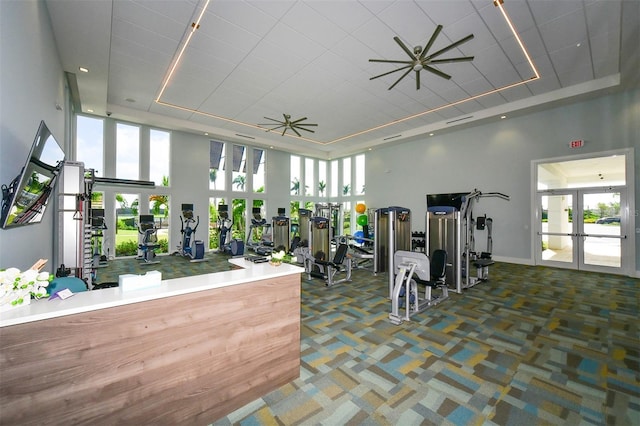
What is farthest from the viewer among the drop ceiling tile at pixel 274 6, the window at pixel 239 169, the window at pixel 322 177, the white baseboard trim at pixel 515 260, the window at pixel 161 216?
the window at pixel 322 177

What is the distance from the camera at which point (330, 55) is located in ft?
16.2

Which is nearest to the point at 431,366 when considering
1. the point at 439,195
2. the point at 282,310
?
the point at 282,310

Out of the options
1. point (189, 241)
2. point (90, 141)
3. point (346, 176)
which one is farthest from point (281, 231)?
point (90, 141)

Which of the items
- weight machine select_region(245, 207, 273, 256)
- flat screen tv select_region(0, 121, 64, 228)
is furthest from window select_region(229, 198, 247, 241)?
flat screen tv select_region(0, 121, 64, 228)

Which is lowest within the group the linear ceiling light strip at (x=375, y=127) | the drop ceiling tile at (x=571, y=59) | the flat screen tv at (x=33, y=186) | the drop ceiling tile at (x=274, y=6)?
the flat screen tv at (x=33, y=186)

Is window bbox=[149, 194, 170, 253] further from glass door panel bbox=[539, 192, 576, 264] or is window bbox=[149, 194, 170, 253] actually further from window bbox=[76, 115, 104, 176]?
glass door panel bbox=[539, 192, 576, 264]

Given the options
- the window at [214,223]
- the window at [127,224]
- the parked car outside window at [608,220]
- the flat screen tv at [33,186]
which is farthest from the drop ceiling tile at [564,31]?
the window at [127,224]

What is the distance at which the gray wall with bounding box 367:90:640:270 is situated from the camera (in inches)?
245

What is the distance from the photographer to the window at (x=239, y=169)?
10.8 metres

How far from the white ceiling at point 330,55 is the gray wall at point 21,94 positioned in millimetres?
961

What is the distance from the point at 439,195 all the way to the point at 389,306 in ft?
18.9

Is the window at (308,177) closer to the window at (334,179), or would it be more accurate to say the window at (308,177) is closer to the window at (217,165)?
A: the window at (334,179)

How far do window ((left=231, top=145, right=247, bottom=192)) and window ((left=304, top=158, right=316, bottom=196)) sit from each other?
3224mm

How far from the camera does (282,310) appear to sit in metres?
2.27
